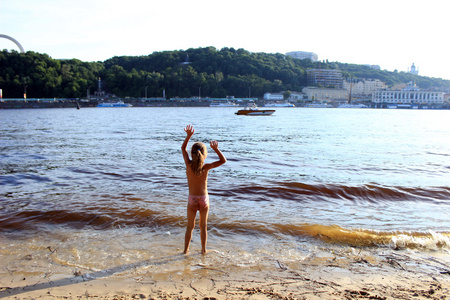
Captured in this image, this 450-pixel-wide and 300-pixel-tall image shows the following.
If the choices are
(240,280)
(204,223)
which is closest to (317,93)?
(204,223)

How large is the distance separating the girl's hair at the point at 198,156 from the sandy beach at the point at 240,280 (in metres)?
1.35

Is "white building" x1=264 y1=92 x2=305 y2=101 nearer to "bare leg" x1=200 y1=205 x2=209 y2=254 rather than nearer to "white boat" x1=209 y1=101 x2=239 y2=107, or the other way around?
"white boat" x1=209 y1=101 x2=239 y2=107

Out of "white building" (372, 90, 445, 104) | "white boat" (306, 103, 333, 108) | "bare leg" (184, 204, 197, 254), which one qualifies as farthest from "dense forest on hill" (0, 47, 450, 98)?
"bare leg" (184, 204, 197, 254)

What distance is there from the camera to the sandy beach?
13.6 ft

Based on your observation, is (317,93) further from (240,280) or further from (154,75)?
(240,280)

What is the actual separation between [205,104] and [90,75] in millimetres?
49340

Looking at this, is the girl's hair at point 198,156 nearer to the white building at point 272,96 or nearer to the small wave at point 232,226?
the small wave at point 232,226

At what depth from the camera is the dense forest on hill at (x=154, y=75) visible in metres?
127

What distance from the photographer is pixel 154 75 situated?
156750 mm

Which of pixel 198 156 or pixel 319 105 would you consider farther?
pixel 319 105

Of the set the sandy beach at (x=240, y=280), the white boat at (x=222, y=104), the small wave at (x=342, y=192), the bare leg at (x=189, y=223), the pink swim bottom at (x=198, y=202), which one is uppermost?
the white boat at (x=222, y=104)

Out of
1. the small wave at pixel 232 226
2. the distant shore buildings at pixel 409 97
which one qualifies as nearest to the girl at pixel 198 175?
the small wave at pixel 232 226

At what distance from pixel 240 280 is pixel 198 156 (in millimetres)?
1683

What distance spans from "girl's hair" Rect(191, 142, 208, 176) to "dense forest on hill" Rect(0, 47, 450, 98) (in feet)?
458
